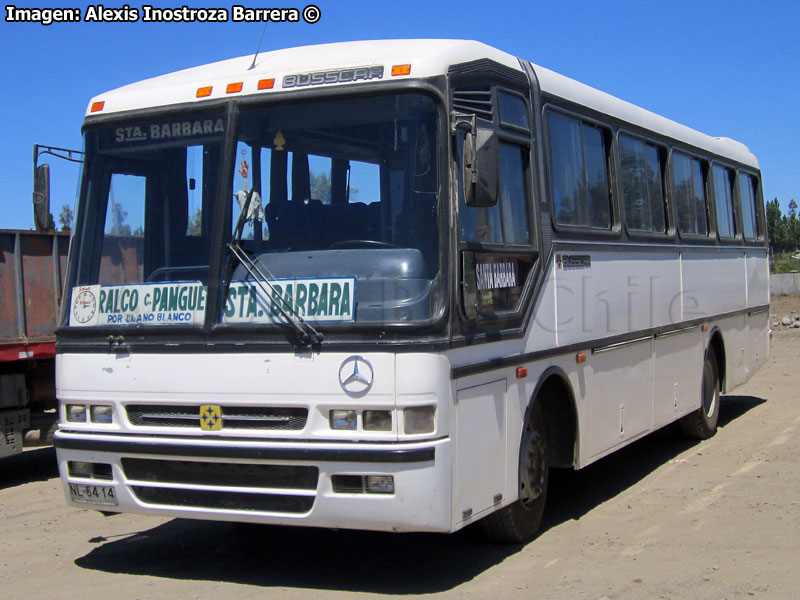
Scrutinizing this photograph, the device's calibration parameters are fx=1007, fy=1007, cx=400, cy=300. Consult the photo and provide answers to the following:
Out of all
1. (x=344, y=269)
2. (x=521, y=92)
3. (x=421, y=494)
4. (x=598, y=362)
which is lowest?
(x=421, y=494)

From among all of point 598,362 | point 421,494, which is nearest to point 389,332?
point 421,494

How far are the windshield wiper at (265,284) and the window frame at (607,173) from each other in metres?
2.26

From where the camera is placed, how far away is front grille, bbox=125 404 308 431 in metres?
5.62

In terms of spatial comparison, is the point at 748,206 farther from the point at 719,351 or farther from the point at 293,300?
the point at 293,300

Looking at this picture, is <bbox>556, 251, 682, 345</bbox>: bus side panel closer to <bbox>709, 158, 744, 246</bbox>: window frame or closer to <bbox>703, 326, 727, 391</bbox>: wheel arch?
<bbox>703, 326, 727, 391</bbox>: wheel arch

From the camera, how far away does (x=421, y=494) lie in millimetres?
5426

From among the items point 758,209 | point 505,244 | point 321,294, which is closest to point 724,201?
point 758,209

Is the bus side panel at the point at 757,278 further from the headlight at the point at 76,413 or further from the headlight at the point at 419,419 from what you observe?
the headlight at the point at 76,413

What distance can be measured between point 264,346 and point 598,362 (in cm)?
315

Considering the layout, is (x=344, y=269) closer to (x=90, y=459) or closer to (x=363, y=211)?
(x=363, y=211)

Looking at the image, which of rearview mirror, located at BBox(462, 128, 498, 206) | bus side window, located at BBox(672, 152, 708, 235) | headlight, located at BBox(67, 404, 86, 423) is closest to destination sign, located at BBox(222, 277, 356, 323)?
rearview mirror, located at BBox(462, 128, 498, 206)

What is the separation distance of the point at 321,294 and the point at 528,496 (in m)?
2.20

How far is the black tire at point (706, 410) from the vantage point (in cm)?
1105

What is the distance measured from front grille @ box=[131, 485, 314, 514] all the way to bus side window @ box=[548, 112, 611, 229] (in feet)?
9.31
